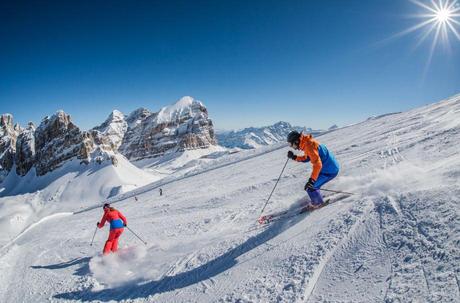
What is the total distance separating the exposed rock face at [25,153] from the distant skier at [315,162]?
109929 mm

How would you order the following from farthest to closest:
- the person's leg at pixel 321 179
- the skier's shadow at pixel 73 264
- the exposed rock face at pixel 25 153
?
1. the exposed rock face at pixel 25 153
2. the skier's shadow at pixel 73 264
3. the person's leg at pixel 321 179

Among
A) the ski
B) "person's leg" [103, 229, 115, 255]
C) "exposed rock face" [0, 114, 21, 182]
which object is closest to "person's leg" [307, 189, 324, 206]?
the ski

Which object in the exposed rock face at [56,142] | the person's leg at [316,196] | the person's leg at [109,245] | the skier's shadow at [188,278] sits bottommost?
the skier's shadow at [188,278]

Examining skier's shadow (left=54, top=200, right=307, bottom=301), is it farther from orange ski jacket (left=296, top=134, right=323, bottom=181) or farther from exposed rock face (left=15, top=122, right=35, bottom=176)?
exposed rock face (left=15, top=122, right=35, bottom=176)

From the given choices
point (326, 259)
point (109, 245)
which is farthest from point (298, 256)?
point (109, 245)

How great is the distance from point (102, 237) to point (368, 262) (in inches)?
372

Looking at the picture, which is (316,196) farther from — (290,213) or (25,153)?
(25,153)

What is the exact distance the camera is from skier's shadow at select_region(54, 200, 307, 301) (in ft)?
17.9

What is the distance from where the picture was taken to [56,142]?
90312mm

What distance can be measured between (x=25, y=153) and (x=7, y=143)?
29878 millimetres

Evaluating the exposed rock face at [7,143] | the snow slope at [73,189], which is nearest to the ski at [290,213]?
the snow slope at [73,189]

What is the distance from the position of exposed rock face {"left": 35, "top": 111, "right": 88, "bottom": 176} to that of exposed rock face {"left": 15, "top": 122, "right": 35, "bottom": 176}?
3.90 m

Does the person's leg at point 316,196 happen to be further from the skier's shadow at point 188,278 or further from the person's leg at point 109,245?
the person's leg at point 109,245

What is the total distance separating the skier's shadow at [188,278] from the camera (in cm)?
544
